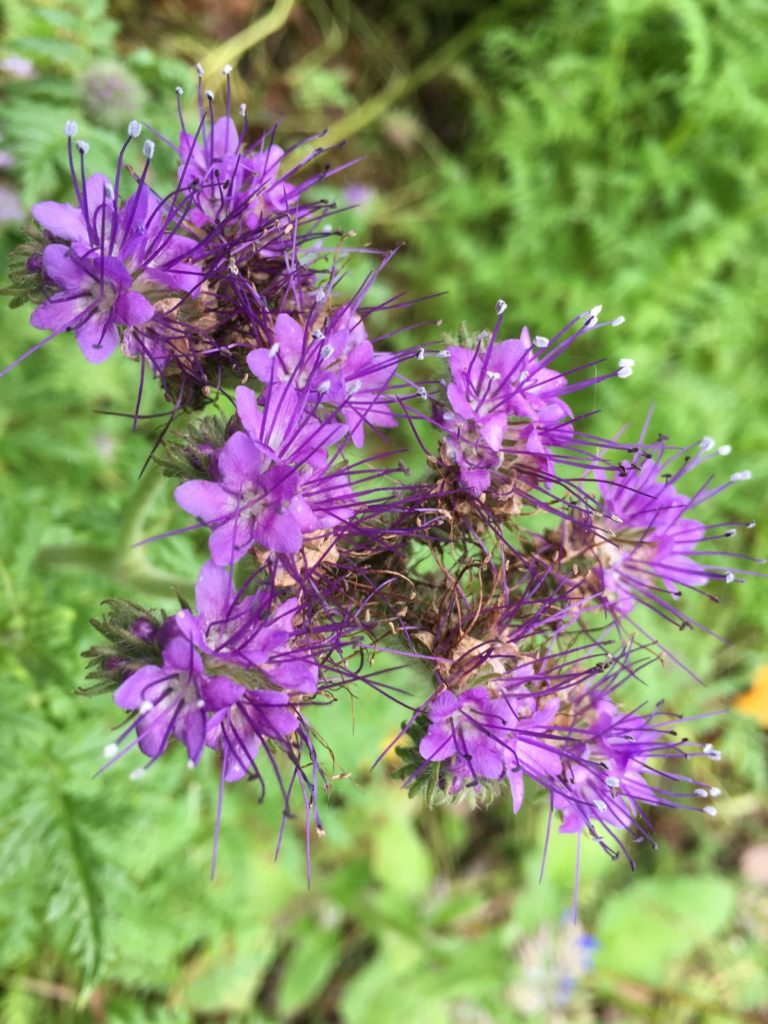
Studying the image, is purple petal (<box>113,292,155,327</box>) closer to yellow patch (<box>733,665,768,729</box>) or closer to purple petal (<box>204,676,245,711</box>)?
purple petal (<box>204,676,245,711</box>)

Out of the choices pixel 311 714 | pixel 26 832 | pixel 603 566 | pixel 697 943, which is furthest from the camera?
pixel 697 943

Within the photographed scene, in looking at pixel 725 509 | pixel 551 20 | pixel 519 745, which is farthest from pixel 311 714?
pixel 551 20

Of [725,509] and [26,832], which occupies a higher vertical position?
[725,509]

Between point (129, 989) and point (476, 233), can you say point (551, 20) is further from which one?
point (129, 989)

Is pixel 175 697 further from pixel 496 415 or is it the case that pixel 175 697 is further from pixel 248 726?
pixel 496 415

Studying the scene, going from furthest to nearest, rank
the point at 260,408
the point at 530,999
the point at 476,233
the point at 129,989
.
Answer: the point at 476,233 < the point at 530,999 < the point at 129,989 < the point at 260,408

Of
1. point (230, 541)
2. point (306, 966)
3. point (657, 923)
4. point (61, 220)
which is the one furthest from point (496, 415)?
point (657, 923)

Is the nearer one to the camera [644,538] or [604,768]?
[604,768]
